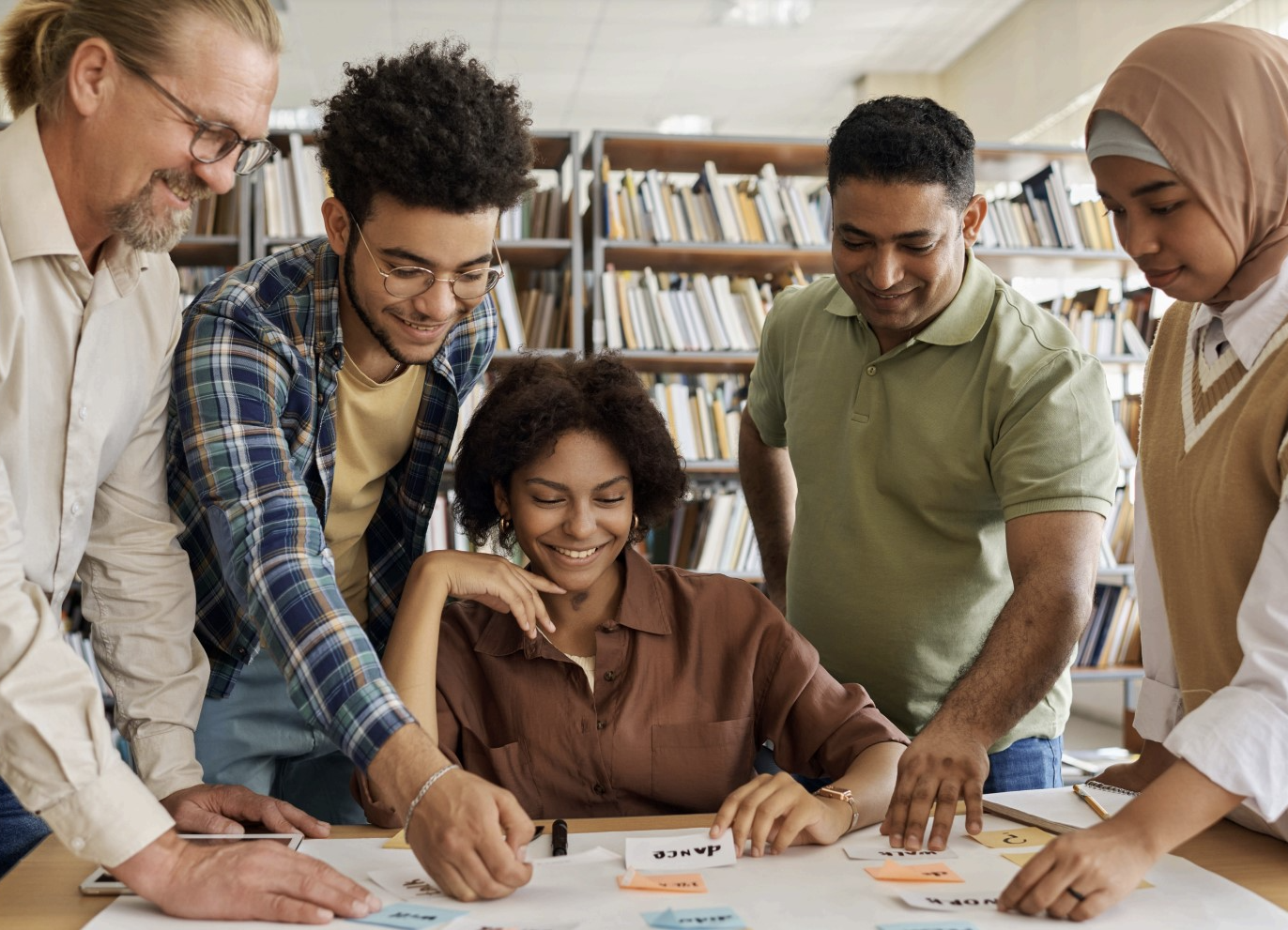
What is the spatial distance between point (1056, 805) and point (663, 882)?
559 millimetres

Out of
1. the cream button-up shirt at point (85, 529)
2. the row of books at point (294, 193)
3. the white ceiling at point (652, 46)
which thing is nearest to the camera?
the cream button-up shirt at point (85, 529)

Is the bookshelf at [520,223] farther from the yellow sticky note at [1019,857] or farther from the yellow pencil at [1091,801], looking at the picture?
the yellow sticky note at [1019,857]

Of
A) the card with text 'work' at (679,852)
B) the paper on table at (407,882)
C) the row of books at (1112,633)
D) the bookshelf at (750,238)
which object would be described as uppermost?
the bookshelf at (750,238)

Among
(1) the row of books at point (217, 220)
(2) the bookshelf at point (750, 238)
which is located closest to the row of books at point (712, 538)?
(2) the bookshelf at point (750, 238)

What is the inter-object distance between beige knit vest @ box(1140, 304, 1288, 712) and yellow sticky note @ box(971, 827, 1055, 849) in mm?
235

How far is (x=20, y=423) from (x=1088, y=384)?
1.45 meters

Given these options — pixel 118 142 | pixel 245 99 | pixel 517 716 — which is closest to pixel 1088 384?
pixel 517 716

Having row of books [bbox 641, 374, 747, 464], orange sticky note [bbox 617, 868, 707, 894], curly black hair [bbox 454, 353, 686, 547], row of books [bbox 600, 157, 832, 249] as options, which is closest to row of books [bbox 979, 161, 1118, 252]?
row of books [bbox 600, 157, 832, 249]

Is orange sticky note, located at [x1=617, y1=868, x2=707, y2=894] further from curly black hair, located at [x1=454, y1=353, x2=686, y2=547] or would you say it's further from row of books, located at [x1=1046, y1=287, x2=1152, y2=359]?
row of books, located at [x1=1046, y1=287, x2=1152, y2=359]

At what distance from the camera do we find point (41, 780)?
3.71 feet

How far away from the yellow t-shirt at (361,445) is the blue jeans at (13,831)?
52 centimetres

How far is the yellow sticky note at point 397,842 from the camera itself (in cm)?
141

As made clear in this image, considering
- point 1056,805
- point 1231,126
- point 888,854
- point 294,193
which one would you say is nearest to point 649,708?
point 888,854

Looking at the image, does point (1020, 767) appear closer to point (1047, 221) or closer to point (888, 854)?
point (888, 854)
